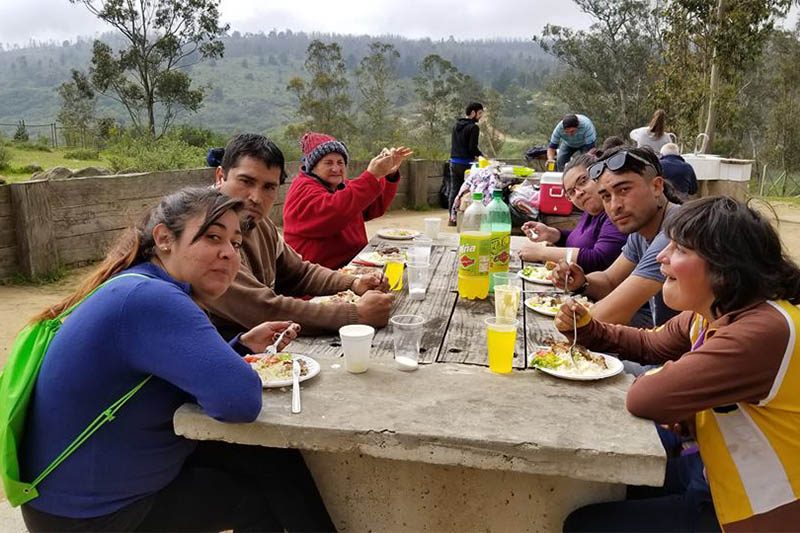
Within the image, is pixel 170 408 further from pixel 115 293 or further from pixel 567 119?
pixel 567 119

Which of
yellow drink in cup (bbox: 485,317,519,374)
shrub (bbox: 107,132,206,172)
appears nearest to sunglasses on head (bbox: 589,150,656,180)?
yellow drink in cup (bbox: 485,317,519,374)

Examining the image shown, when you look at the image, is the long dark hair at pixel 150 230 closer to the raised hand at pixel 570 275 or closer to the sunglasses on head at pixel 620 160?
the raised hand at pixel 570 275

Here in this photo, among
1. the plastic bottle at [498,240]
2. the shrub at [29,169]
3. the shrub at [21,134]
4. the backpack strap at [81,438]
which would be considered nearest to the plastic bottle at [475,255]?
the plastic bottle at [498,240]

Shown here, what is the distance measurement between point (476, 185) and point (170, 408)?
5473mm

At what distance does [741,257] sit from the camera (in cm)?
150

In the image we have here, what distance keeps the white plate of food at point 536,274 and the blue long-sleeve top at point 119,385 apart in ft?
5.90

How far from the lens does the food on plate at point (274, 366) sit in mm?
1699

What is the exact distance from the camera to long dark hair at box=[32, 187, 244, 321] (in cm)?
158

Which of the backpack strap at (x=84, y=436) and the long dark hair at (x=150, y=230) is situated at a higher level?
the long dark hair at (x=150, y=230)

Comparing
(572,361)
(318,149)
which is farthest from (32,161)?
(572,361)

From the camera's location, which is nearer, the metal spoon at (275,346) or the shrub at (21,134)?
the metal spoon at (275,346)

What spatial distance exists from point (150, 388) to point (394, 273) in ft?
4.80

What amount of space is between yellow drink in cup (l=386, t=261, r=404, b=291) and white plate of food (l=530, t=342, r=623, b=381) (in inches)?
40.9

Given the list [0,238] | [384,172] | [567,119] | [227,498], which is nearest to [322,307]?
[227,498]
